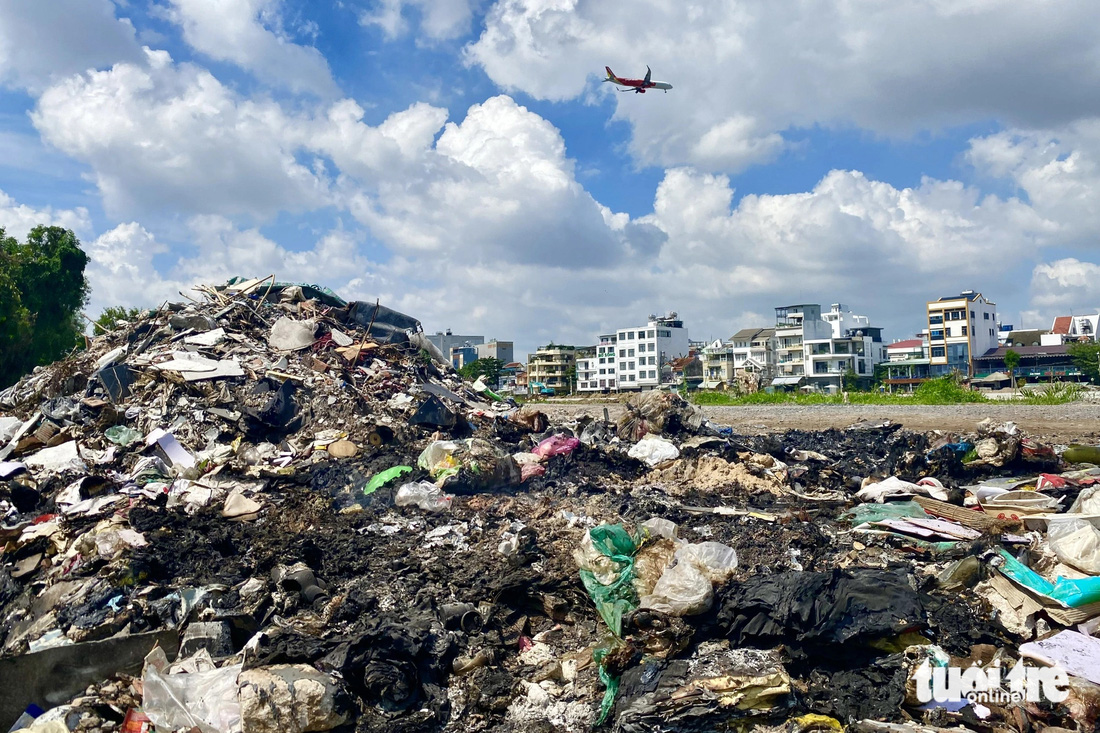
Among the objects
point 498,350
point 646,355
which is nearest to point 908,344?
point 646,355

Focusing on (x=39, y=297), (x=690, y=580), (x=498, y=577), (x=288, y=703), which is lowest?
(x=288, y=703)

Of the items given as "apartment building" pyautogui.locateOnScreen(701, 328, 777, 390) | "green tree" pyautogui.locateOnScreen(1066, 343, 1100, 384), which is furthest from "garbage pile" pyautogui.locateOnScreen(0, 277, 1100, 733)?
"apartment building" pyautogui.locateOnScreen(701, 328, 777, 390)

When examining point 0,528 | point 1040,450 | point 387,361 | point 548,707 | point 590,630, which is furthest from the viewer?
point 387,361

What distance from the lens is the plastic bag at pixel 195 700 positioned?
376 centimetres

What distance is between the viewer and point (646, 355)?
65688mm

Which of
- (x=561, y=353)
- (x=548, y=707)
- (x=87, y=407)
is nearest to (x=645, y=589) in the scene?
(x=548, y=707)

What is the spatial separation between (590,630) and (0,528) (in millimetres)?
5418

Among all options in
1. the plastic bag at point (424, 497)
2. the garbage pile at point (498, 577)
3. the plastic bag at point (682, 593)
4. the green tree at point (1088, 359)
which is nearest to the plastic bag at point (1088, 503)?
the garbage pile at point (498, 577)

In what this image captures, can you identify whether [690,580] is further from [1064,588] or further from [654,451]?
[654,451]

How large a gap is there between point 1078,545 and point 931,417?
54.3 feet

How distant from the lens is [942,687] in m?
3.76

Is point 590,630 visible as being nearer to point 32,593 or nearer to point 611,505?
point 611,505

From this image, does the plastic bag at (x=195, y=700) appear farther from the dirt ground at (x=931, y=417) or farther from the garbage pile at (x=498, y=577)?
the dirt ground at (x=931, y=417)

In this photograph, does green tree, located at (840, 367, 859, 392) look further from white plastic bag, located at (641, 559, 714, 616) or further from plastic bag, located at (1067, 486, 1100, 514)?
white plastic bag, located at (641, 559, 714, 616)
